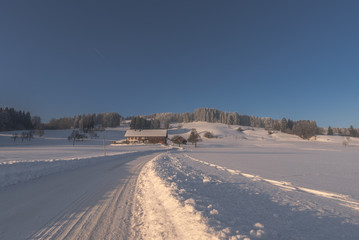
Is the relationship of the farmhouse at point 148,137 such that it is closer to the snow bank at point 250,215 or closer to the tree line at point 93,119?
the tree line at point 93,119

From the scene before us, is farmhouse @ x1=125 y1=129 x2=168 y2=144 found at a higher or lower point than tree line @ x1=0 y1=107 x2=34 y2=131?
lower

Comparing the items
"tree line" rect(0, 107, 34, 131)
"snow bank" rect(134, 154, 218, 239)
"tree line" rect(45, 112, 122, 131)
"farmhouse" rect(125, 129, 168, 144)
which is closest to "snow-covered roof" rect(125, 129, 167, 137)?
"farmhouse" rect(125, 129, 168, 144)

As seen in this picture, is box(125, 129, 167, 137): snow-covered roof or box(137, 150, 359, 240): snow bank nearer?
box(137, 150, 359, 240): snow bank

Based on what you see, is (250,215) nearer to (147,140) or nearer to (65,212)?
(65,212)

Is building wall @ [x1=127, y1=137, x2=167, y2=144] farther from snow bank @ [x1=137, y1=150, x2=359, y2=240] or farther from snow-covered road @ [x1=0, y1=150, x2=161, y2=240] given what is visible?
snow bank @ [x1=137, y1=150, x2=359, y2=240]

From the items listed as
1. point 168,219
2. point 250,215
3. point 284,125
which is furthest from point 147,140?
point 284,125

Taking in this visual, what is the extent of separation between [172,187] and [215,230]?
3.66 meters

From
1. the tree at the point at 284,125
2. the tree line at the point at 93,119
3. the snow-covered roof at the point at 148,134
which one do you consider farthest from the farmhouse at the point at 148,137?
the tree at the point at 284,125

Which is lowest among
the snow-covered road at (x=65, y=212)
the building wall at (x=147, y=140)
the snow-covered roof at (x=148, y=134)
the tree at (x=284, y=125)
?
the building wall at (x=147, y=140)

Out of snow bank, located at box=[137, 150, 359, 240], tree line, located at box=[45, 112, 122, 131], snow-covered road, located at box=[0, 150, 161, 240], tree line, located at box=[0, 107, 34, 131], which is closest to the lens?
snow bank, located at box=[137, 150, 359, 240]

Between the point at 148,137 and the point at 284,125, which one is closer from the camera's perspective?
the point at 148,137

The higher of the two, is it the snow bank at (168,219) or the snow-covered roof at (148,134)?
the snow bank at (168,219)

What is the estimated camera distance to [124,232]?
3811 mm

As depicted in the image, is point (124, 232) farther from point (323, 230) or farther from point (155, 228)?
point (323, 230)
